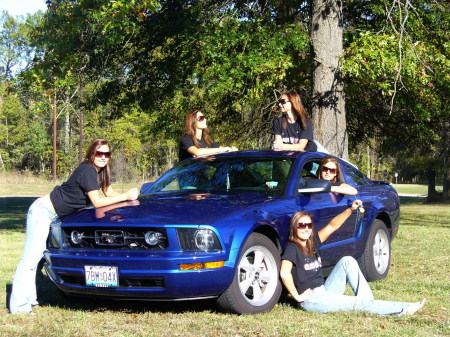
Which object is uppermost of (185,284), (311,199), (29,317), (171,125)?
(171,125)

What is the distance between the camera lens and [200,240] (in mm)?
5289

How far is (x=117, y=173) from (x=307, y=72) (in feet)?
144

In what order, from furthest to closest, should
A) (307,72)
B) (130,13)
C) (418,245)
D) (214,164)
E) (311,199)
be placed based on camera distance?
(307,72) → (130,13) → (418,245) → (214,164) → (311,199)

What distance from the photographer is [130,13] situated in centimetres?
1342

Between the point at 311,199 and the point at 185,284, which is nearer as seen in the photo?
the point at 185,284

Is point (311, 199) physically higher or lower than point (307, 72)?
lower

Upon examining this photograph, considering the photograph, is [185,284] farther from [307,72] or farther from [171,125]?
[171,125]

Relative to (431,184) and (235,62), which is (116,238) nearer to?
(235,62)

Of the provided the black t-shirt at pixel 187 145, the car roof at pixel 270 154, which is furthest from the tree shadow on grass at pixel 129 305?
the black t-shirt at pixel 187 145

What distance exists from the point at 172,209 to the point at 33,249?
139 centimetres

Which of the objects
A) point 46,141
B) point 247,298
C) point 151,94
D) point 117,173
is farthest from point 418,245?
point 46,141

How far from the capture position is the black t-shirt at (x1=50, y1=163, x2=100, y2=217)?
612 centimetres

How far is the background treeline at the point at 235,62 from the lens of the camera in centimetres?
1355

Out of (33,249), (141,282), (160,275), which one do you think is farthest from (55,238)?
(160,275)
